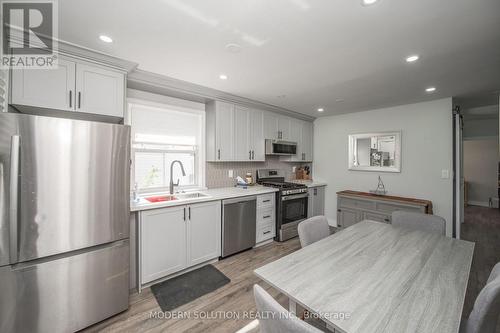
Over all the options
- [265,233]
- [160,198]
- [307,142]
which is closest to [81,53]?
[160,198]

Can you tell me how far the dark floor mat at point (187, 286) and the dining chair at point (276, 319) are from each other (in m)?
1.49

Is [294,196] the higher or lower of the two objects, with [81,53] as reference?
lower

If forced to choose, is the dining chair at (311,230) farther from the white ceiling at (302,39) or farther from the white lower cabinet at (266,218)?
the white ceiling at (302,39)

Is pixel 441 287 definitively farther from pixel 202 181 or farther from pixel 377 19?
pixel 202 181

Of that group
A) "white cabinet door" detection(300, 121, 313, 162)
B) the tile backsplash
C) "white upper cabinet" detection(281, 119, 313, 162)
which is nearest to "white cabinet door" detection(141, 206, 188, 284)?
the tile backsplash

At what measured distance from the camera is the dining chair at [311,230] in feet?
5.51

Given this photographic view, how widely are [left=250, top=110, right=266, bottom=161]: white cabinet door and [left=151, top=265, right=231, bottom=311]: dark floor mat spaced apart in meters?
1.97

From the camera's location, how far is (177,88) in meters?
2.61

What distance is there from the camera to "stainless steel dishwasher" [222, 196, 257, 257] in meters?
2.79

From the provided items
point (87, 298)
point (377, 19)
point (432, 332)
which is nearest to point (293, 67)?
point (377, 19)

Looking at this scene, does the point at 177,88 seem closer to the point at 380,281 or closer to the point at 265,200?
the point at 265,200

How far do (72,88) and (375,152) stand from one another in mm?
4530

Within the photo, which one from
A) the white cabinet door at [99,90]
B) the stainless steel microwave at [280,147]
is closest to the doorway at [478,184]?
the stainless steel microwave at [280,147]

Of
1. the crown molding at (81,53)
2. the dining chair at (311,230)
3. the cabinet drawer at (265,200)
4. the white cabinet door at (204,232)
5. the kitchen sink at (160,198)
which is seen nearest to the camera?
the crown molding at (81,53)
